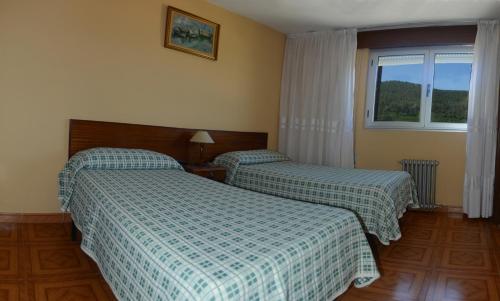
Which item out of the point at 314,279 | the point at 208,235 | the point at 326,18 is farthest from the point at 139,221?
the point at 326,18

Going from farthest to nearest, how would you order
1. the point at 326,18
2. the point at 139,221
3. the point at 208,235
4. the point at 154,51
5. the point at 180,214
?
the point at 326,18 → the point at 154,51 → the point at 180,214 → the point at 139,221 → the point at 208,235

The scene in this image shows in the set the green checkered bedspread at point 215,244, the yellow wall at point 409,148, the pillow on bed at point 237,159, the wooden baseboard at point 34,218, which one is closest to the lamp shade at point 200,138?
the pillow on bed at point 237,159

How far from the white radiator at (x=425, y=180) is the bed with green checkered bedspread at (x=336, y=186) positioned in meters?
0.67

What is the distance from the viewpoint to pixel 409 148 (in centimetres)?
434

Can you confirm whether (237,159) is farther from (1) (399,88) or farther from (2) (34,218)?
(1) (399,88)

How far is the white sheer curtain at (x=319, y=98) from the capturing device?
14.3 ft

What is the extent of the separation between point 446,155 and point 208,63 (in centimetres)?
297

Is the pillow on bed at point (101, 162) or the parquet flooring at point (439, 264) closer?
the parquet flooring at point (439, 264)

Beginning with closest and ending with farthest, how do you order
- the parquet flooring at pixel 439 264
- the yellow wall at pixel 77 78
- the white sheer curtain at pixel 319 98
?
the parquet flooring at pixel 439 264 < the yellow wall at pixel 77 78 < the white sheer curtain at pixel 319 98

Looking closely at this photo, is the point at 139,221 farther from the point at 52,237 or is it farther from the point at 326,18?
the point at 326,18

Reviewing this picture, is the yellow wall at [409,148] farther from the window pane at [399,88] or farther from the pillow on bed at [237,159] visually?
the pillow on bed at [237,159]

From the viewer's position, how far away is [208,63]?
3854 mm

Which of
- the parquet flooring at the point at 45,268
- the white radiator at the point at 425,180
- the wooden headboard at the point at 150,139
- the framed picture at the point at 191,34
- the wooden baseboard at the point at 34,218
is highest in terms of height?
the framed picture at the point at 191,34

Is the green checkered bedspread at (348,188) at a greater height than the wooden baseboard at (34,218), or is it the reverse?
the green checkered bedspread at (348,188)
